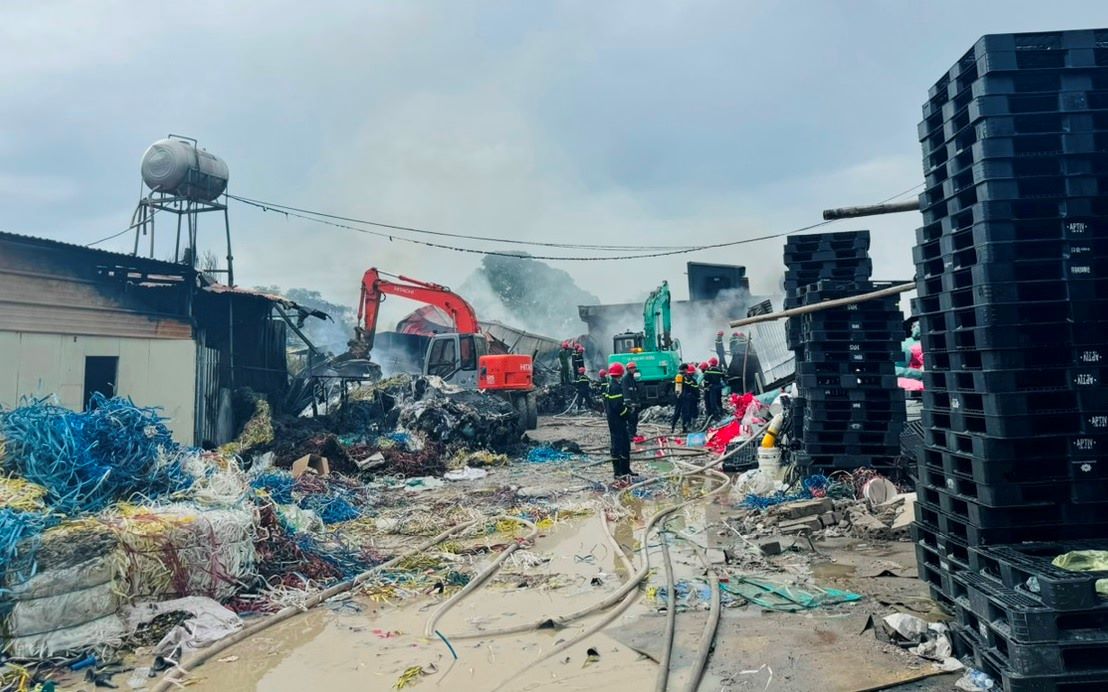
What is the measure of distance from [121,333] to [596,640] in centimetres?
1257

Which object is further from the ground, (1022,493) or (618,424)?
(618,424)

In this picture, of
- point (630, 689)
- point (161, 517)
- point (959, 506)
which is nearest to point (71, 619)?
point (161, 517)

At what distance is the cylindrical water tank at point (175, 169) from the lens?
17.2 m

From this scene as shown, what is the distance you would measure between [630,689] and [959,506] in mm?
2471

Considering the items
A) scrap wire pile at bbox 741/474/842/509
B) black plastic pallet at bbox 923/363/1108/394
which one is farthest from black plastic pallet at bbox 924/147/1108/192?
scrap wire pile at bbox 741/474/842/509

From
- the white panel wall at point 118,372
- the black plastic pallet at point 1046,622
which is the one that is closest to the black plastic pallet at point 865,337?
the black plastic pallet at point 1046,622

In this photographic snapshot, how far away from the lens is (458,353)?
1866 cm

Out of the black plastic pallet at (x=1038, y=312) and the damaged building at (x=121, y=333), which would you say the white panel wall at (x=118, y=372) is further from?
the black plastic pallet at (x=1038, y=312)

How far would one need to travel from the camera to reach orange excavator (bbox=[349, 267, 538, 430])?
17.3 meters

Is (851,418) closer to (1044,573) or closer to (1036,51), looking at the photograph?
(1036,51)

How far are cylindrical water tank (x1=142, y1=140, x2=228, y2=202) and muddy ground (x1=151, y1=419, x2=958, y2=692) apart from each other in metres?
15.6

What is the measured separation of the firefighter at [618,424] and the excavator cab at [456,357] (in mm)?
Result: 7647

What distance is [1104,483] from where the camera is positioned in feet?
13.1

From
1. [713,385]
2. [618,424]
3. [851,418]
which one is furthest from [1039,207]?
[713,385]
